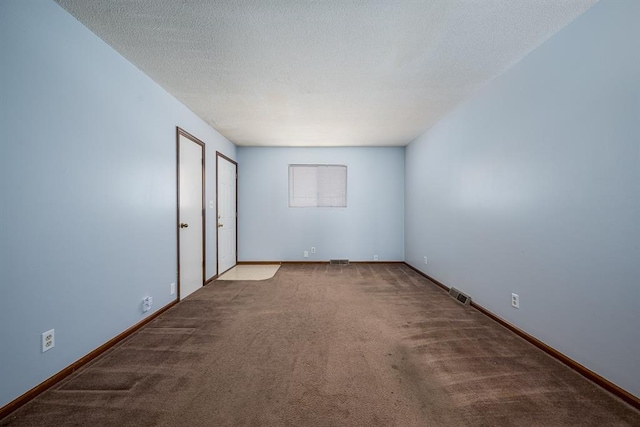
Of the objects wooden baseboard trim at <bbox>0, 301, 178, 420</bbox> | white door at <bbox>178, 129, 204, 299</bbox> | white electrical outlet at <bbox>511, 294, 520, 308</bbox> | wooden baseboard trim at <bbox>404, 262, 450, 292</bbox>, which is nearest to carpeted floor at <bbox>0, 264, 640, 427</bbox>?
wooden baseboard trim at <bbox>0, 301, 178, 420</bbox>

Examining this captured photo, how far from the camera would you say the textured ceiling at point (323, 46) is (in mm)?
1729

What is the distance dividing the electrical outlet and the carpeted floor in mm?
165

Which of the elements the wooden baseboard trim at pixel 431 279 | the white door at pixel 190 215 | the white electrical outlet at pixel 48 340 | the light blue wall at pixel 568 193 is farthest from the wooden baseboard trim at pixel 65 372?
the wooden baseboard trim at pixel 431 279

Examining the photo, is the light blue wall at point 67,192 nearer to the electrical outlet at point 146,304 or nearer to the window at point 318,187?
the electrical outlet at point 146,304

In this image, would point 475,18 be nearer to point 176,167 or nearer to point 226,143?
point 176,167

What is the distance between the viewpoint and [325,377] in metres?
1.75

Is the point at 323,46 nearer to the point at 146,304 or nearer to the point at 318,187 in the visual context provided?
the point at 146,304

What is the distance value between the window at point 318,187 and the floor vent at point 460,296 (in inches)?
108

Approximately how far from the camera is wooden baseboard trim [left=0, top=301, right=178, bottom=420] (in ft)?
4.70

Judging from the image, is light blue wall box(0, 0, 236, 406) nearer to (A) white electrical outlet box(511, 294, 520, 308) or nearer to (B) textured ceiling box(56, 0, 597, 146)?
(B) textured ceiling box(56, 0, 597, 146)

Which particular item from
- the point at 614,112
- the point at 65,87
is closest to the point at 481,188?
the point at 614,112

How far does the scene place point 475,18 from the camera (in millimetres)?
1796

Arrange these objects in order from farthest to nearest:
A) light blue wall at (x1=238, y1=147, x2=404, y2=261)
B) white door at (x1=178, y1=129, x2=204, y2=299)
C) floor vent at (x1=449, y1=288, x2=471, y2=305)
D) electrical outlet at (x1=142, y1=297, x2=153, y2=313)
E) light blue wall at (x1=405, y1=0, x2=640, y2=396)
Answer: light blue wall at (x1=238, y1=147, x2=404, y2=261)
white door at (x1=178, y1=129, x2=204, y2=299)
floor vent at (x1=449, y1=288, x2=471, y2=305)
electrical outlet at (x1=142, y1=297, x2=153, y2=313)
light blue wall at (x1=405, y1=0, x2=640, y2=396)

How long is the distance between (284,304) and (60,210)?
7.48ft
